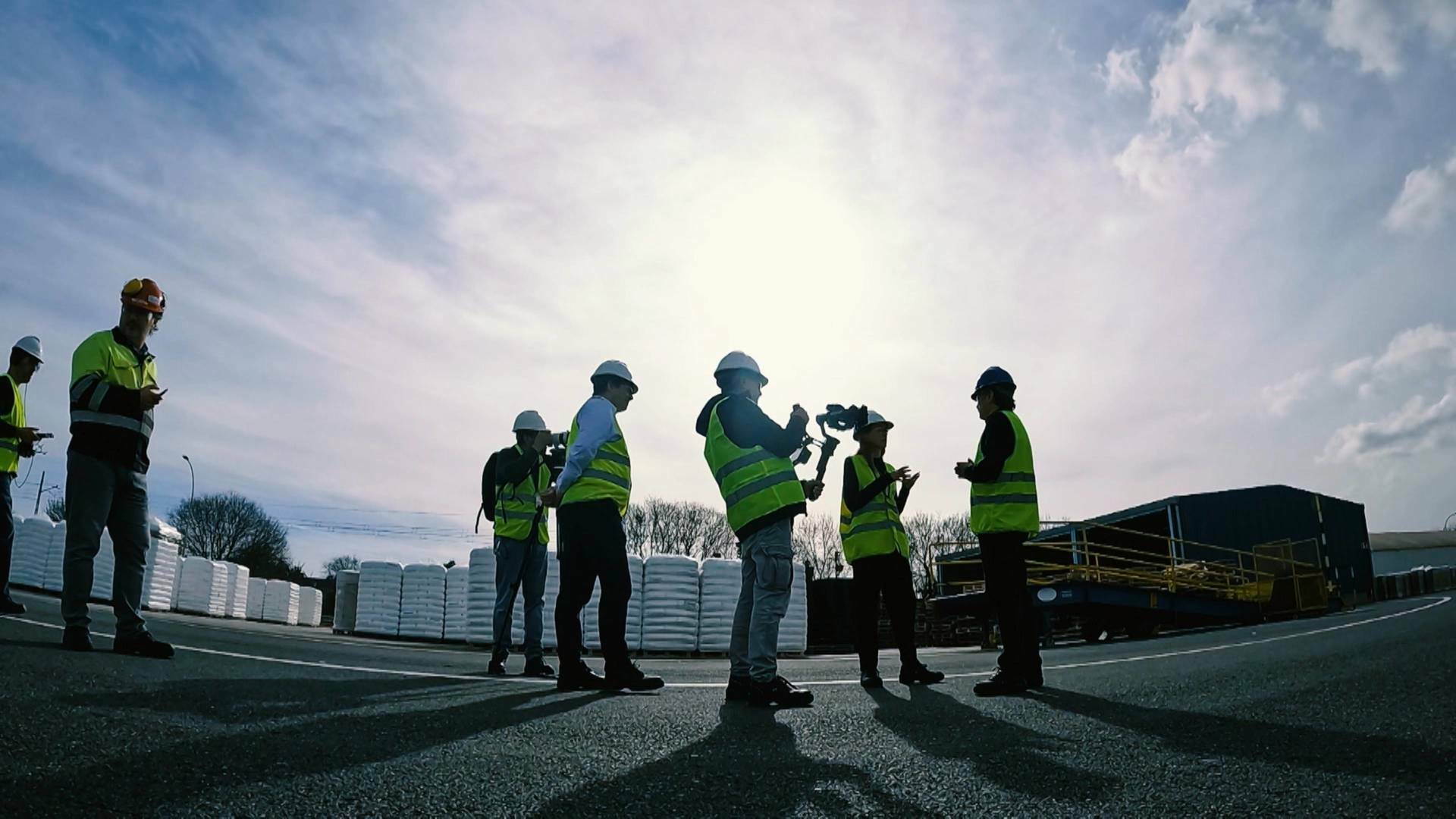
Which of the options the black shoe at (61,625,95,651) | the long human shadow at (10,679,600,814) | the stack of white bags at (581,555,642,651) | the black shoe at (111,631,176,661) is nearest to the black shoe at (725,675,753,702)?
the long human shadow at (10,679,600,814)

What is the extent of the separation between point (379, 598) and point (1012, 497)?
15.6m

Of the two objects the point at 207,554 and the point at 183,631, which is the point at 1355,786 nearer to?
the point at 183,631

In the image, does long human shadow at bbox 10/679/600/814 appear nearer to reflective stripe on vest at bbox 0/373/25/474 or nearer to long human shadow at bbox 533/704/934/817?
long human shadow at bbox 533/704/934/817

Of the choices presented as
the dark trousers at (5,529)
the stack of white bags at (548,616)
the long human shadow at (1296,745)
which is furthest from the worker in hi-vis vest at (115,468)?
the stack of white bags at (548,616)

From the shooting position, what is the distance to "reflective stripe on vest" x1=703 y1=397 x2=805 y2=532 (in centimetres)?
432

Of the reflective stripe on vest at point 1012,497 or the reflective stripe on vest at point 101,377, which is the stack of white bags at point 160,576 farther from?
the reflective stripe on vest at point 1012,497

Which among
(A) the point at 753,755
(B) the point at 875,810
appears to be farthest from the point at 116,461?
(B) the point at 875,810

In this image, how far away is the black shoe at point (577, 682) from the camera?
4.57m

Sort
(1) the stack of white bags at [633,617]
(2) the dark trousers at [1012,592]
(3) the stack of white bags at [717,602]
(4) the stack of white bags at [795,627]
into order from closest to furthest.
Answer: (2) the dark trousers at [1012,592] < (1) the stack of white bags at [633,617] < (3) the stack of white bags at [717,602] < (4) the stack of white bags at [795,627]

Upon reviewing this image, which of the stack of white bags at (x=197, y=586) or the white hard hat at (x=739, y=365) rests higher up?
the white hard hat at (x=739, y=365)

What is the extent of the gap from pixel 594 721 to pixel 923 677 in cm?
292

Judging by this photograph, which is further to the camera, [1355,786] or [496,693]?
[496,693]

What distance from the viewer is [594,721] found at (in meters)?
2.96

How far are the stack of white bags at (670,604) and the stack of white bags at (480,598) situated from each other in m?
2.69
